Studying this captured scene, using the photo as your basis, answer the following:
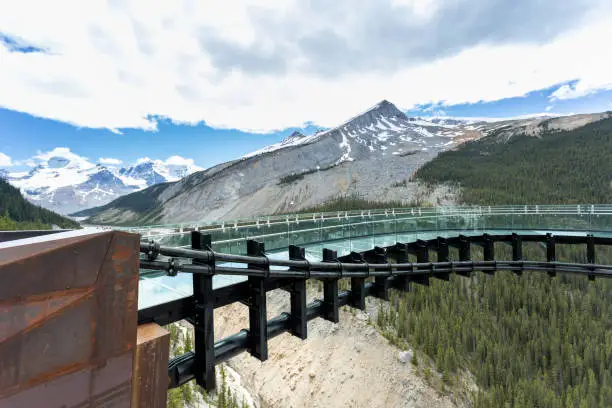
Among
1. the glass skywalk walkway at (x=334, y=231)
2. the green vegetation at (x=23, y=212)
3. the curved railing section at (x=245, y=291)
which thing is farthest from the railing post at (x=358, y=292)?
the green vegetation at (x=23, y=212)

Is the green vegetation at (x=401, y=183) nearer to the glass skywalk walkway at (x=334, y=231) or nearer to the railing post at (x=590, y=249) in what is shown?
the glass skywalk walkway at (x=334, y=231)

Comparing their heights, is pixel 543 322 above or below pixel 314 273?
below

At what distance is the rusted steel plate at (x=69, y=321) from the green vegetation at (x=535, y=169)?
327 feet

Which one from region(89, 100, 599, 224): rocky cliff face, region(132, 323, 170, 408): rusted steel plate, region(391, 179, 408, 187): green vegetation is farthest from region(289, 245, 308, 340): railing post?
region(391, 179, 408, 187): green vegetation

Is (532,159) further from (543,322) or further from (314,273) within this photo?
(314,273)

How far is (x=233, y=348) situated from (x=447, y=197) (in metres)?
104

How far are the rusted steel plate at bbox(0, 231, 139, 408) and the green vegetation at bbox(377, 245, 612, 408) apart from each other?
34.5 meters

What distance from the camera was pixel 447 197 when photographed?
99312 millimetres

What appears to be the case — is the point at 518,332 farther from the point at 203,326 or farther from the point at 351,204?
the point at 351,204

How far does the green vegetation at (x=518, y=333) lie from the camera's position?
31.0 meters

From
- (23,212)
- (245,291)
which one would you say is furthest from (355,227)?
(23,212)

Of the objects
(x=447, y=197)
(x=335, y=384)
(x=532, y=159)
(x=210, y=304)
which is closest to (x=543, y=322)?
(x=335, y=384)

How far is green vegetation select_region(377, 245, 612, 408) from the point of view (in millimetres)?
30969

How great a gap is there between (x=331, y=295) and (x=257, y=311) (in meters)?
2.74
